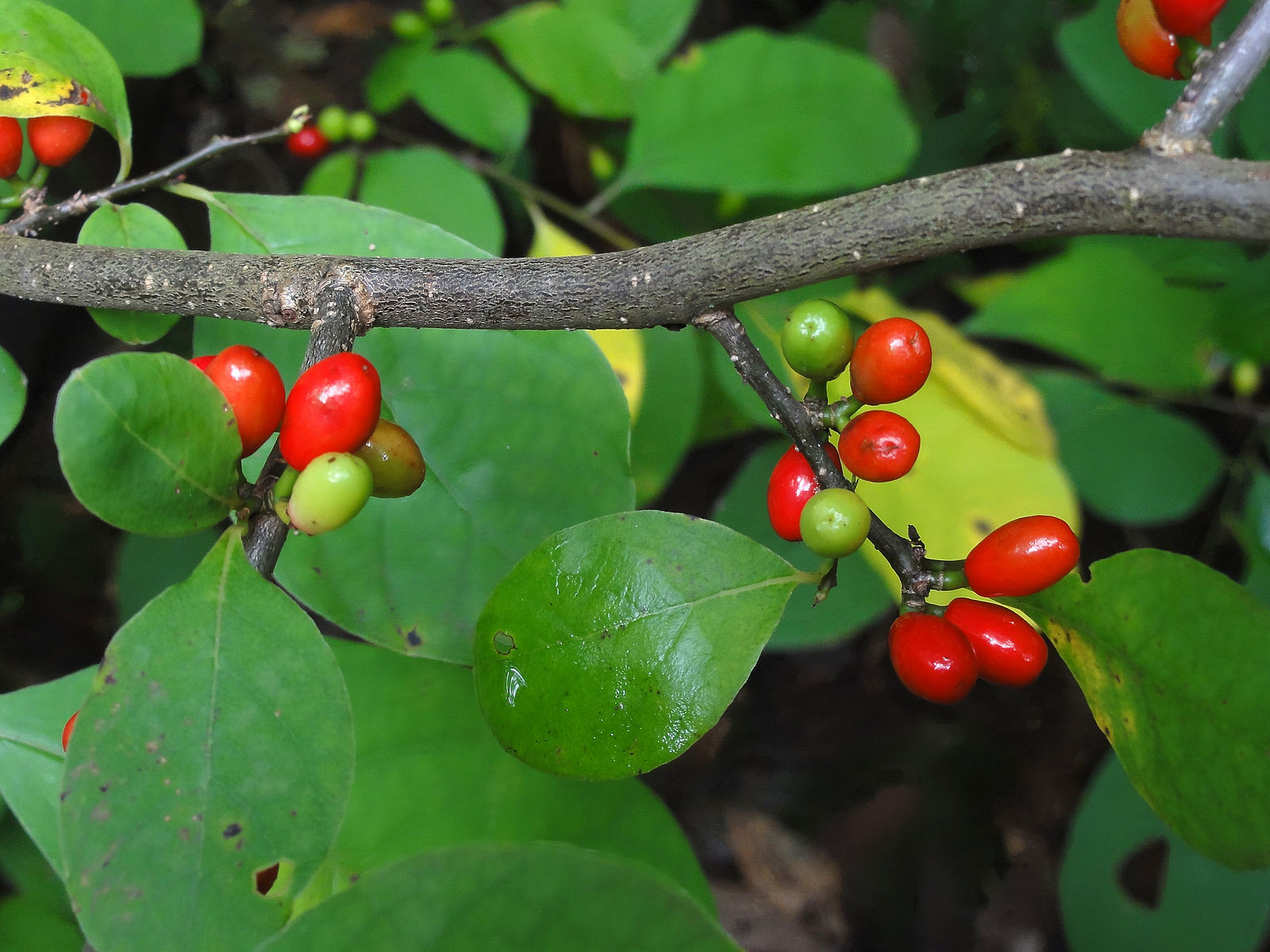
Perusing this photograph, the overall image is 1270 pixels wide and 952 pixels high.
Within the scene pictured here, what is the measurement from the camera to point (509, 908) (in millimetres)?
734

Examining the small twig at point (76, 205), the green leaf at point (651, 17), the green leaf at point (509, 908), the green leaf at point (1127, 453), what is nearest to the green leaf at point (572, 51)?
the green leaf at point (651, 17)

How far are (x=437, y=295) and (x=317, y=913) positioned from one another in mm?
594

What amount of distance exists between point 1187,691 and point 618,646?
59 centimetres

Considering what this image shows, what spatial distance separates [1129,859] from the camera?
2113 mm

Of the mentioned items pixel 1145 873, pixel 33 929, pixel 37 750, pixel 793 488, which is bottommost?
pixel 1145 873

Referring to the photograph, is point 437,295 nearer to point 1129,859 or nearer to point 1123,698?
point 1123,698

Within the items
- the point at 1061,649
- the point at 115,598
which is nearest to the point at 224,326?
the point at 1061,649

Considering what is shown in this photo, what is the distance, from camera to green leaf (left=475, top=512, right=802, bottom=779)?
34.6 inches

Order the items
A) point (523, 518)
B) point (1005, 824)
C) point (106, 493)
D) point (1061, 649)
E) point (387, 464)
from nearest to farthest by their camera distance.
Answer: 1. point (106, 493)
2. point (387, 464)
3. point (1061, 649)
4. point (523, 518)
5. point (1005, 824)

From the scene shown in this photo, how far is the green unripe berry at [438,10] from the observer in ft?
6.76

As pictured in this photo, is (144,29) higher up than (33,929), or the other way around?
(144,29)

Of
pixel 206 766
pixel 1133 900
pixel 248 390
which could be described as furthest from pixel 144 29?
pixel 1133 900

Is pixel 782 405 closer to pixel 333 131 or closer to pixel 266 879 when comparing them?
pixel 266 879

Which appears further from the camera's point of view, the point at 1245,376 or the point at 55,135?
the point at 1245,376
